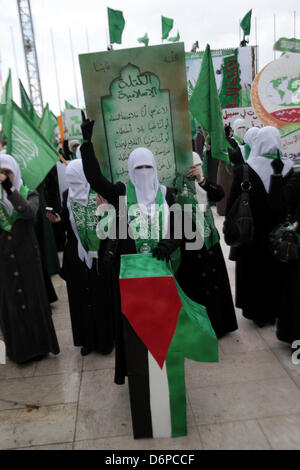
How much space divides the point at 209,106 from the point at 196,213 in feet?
2.96

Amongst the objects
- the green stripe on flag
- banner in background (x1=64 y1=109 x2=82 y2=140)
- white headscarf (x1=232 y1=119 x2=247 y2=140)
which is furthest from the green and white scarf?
banner in background (x1=64 y1=109 x2=82 y2=140)

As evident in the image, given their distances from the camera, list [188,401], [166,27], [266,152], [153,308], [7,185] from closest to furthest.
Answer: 1. [153,308]
2. [188,401]
3. [7,185]
4. [166,27]
5. [266,152]

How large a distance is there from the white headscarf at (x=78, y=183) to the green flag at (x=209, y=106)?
106 cm

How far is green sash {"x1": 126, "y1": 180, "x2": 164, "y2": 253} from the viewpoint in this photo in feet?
8.37

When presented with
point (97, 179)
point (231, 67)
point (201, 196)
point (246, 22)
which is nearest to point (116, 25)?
point (97, 179)

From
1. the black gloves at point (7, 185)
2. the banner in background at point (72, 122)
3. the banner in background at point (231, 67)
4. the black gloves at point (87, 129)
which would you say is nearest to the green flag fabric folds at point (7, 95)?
the black gloves at point (7, 185)

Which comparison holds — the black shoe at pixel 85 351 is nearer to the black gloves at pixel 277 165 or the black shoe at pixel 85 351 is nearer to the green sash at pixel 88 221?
the green sash at pixel 88 221

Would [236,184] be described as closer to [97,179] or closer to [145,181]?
[145,181]

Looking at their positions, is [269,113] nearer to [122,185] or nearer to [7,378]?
[122,185]

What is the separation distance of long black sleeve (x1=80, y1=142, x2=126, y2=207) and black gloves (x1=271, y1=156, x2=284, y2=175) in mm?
1298

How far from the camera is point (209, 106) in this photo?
3238mm

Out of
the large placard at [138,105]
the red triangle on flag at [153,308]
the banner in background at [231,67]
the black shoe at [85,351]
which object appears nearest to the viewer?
the red triangle on flag at [153,308]

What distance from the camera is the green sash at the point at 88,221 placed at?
315 cm
